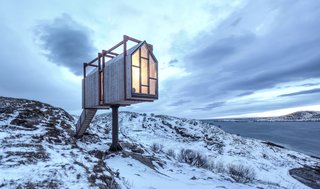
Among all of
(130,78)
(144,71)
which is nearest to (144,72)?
(144,71)

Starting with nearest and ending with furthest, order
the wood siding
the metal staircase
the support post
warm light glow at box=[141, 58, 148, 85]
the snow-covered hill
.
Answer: the snow-covered hill
warm light glow at box=[141, 58, 148, 85]
the support post
the wood siding
the metal staircase

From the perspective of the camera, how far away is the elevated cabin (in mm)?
12375

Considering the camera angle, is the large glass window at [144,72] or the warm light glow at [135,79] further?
the large glass window at [144,72]

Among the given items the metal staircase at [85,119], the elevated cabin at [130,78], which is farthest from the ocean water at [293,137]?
the metal staircase at [85,119]

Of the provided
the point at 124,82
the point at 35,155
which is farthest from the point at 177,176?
the point at 35,155

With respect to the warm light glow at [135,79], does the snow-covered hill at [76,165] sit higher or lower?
lower

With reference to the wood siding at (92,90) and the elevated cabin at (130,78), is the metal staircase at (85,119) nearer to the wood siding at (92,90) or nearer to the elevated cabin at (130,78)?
the wood siding at (92,90)

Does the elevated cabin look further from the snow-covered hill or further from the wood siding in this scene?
the snow-covered hill

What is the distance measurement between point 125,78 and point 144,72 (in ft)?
4.48

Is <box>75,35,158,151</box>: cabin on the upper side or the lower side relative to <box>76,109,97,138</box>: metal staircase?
upper

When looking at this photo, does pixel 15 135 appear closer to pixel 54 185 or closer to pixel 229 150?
pixel 54 185

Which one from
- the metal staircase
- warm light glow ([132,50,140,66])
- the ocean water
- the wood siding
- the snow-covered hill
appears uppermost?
warm light glow ([132,50,140,66])

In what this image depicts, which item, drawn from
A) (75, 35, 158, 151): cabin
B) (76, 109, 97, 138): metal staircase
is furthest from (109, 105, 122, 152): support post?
(76, 109, 97, 138): metal staircase

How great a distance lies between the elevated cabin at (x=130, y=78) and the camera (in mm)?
12375
